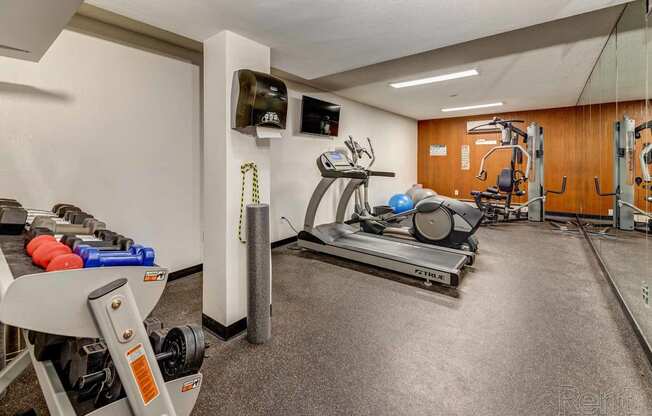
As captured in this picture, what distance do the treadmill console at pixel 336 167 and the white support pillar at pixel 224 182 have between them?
1.40 meters

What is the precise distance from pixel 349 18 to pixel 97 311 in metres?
2.14

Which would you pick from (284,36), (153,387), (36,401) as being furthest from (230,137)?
(36,401)

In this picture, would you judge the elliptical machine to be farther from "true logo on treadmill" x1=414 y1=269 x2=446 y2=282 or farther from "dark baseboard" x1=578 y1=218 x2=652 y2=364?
"dark baseboard" x1=578 y1=218 x2=652 y2=364

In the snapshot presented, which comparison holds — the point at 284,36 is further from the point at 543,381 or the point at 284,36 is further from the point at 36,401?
the point at 543,381

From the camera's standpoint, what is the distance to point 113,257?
99 centimetres

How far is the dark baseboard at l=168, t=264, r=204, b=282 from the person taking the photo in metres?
3.27

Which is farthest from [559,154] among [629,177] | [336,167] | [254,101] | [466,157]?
[254,101]

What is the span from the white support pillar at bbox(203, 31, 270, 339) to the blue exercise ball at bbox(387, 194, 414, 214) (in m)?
4.89

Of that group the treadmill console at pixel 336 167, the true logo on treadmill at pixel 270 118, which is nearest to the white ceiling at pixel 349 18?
the true logo on treadmill at pixel 270 118

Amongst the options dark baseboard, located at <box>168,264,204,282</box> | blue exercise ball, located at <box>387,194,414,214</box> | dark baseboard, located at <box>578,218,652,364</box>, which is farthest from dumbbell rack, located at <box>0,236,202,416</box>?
blue exercise ball, located at <box>387,194,414,214</box>

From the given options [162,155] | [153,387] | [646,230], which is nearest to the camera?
[153,387]

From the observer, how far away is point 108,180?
2748 millimetres

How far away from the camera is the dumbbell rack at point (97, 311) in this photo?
82 cm

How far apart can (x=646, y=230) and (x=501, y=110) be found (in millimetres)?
5767
